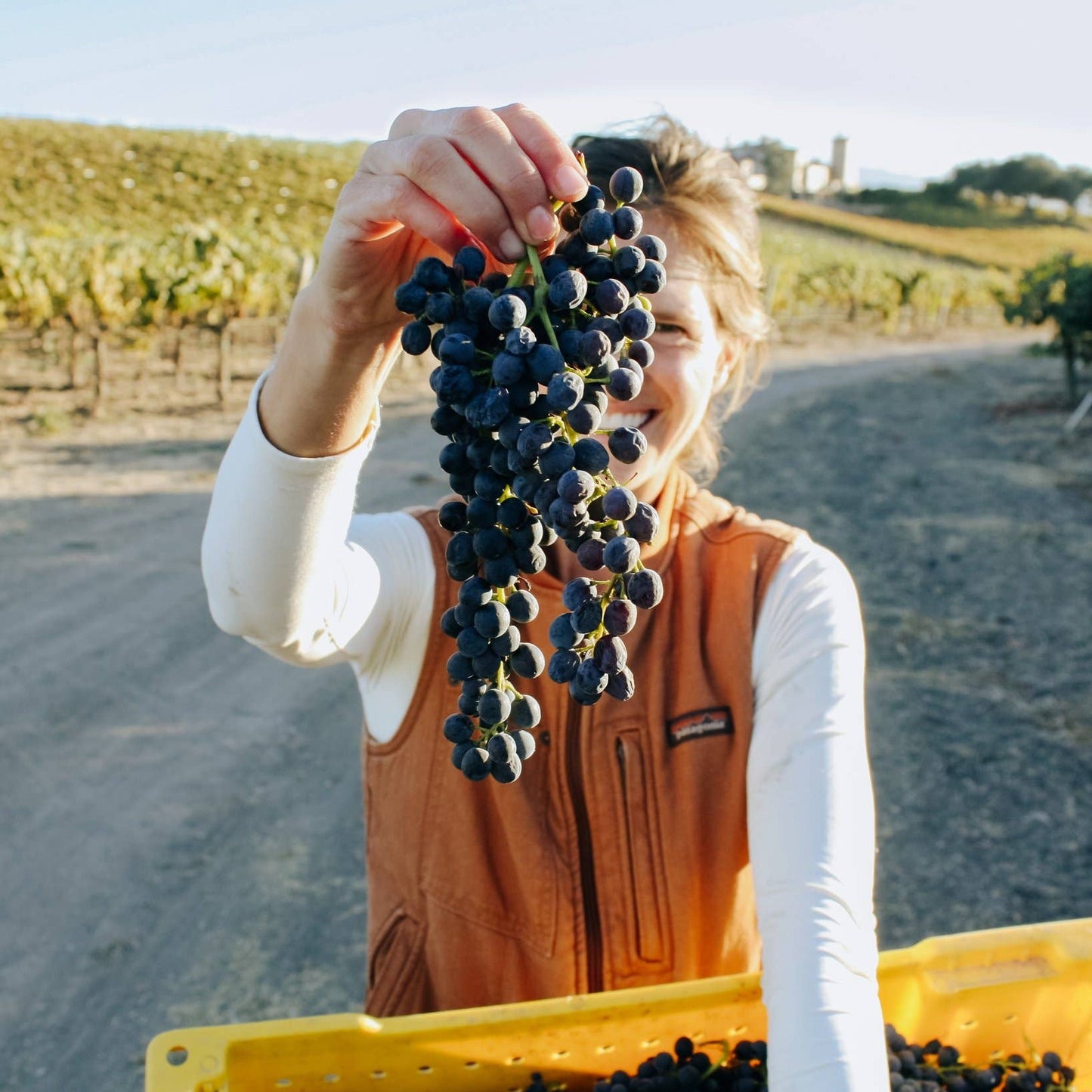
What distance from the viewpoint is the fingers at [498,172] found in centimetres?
97

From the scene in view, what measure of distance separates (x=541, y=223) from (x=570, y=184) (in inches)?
1.8

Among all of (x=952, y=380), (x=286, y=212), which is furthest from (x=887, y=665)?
(x=286, y=212)

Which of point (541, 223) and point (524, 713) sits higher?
point (541, 223)

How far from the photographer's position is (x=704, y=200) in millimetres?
1674

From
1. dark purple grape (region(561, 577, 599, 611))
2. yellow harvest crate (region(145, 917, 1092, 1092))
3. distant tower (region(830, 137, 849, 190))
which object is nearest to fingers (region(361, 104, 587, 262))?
dark purple grape (region(561, 577, 599, 611))

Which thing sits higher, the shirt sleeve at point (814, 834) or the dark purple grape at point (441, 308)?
the dark purple grape at point (441, 308)

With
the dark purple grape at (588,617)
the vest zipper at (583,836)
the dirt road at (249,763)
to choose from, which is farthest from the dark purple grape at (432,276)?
the dirt road at (249,763)

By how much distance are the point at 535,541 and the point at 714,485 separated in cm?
895

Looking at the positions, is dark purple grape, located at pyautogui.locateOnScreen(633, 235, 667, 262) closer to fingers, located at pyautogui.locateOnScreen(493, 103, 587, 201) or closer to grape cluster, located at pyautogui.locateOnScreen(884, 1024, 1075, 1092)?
fingers, located at pyautogui.locateOnScreen(493, 103, 587, 201)

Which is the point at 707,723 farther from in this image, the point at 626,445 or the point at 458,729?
the point at 626,445

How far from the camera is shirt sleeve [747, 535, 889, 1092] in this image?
125 cm

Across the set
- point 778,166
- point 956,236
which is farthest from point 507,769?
point 778,166

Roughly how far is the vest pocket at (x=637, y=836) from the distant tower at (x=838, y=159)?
98.6m

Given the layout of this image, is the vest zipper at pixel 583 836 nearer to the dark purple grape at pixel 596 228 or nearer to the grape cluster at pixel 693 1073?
the grape cluster at pixel 693 1073
